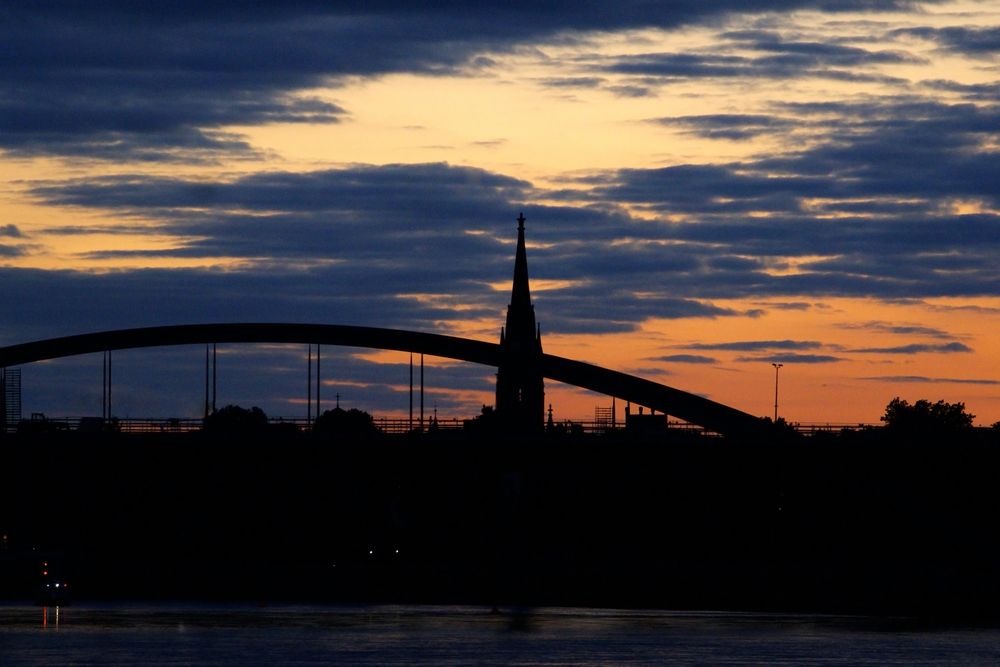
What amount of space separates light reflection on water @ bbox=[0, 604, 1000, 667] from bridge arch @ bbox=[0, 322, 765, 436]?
3094 centimetres

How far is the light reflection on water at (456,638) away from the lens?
266 feet

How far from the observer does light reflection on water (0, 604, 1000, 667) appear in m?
81.1

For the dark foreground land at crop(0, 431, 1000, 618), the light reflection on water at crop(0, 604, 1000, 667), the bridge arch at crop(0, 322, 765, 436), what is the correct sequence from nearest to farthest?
the light reflection on water at crop(0, 604, 1000, 667) < the dark foreground land at crop(0, 431, 1000, 618) < the bridge arch at crop(0, 322, 765, 436)

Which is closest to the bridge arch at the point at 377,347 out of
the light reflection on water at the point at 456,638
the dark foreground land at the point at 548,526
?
the dark foreground land at the point at 548,526

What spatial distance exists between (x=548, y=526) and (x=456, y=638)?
228 ft

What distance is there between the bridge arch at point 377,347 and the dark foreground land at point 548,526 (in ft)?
17.3

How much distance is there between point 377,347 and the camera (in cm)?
14500

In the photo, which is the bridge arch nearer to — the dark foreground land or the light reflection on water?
the dark foreground land

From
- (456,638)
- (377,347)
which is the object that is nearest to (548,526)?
(377,347)

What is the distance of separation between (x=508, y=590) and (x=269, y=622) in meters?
27.6

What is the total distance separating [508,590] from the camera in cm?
12744

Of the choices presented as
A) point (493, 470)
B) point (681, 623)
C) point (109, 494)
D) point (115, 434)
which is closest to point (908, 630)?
point (681, 623)

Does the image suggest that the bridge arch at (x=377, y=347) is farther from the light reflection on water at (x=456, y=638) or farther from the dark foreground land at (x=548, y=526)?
the light reflection on water at (x=456, y=638)

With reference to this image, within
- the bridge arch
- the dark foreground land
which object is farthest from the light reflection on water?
the bridge arch
